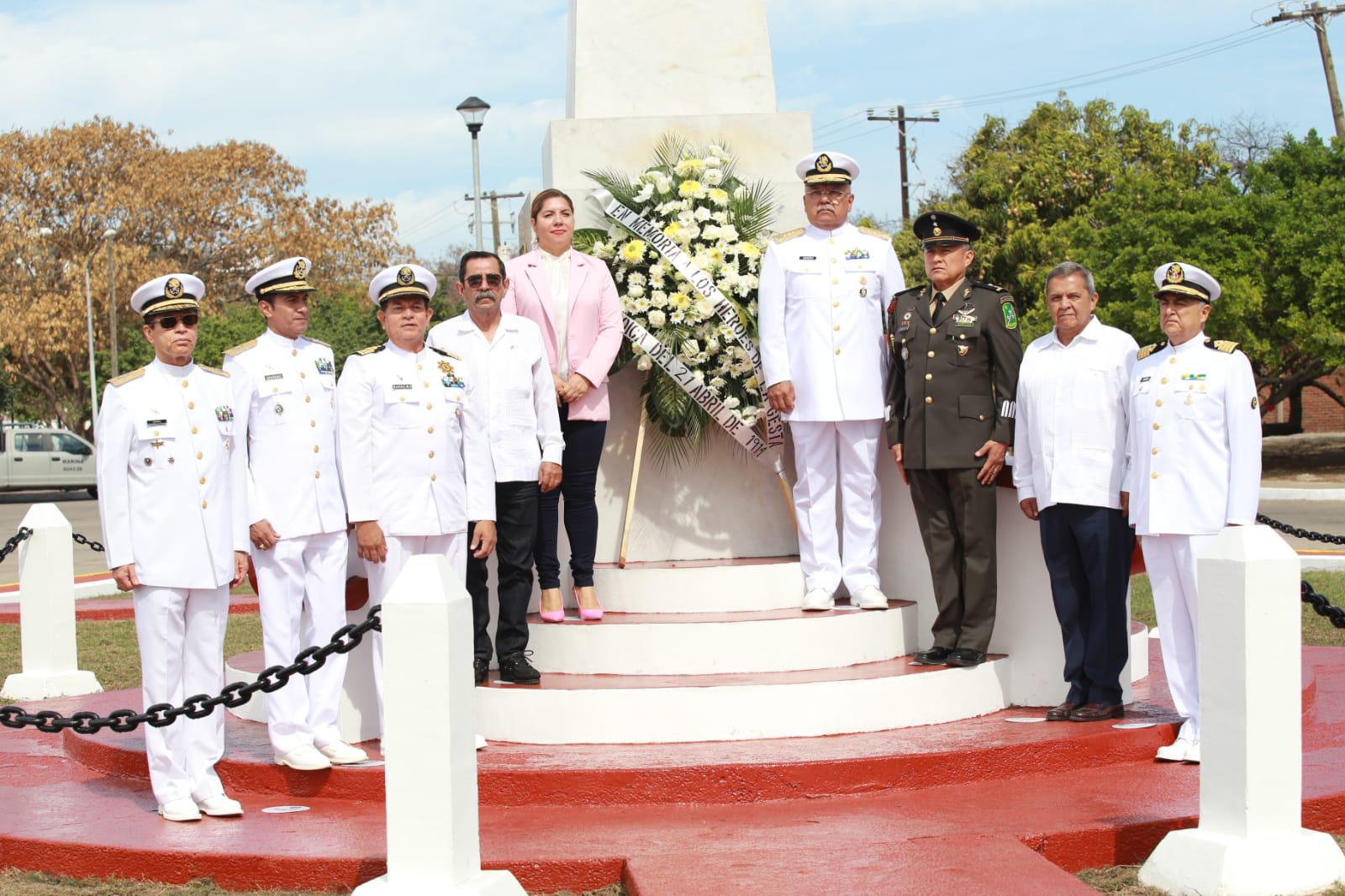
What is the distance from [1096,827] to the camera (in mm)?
4352

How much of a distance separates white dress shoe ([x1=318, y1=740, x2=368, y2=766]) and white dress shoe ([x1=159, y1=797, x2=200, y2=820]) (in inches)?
20.4

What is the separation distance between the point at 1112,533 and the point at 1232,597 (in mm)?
1595

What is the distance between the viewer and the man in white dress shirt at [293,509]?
520 centimetres

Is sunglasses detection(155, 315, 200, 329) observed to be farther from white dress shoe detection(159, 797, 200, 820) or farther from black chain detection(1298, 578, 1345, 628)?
black chain detection(1298, 578, 1345, 628)

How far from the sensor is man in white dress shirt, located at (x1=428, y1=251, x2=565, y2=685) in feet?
18.5

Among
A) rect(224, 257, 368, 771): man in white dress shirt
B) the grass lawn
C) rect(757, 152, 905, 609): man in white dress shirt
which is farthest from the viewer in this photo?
rect(757, 152, 905, 609): man in white dress shirt

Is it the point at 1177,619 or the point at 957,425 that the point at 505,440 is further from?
the point at 1177,619

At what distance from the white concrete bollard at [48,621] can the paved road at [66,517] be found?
20.6ft

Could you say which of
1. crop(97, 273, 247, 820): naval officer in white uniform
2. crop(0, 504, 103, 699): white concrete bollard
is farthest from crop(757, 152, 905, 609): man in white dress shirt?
crop(0, 504, 103, 699): white concrete bollard

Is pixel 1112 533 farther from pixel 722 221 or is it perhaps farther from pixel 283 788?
pixel 283 788

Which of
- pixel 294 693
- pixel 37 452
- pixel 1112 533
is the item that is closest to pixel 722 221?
pixel 1112 533

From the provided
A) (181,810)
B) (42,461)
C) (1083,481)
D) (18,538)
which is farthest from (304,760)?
(42,461)

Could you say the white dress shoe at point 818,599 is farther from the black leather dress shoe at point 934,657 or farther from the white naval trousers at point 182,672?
the white naval trousers at point 182,672

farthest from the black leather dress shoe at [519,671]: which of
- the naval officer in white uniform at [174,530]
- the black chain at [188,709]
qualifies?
the naval officer in white uniform at [174,530]
